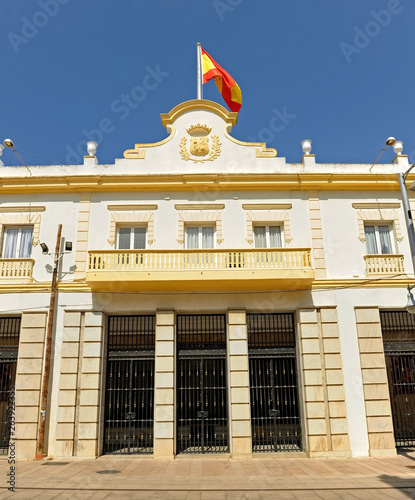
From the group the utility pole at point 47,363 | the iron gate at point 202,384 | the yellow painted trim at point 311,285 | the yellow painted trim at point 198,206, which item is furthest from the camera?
the yellow painted trim at point 198,206

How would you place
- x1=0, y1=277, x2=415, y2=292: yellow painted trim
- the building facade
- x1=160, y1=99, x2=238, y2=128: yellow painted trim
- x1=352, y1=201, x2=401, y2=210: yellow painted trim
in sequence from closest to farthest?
1. the building facade
2. x1=0, y1=277, x2=415, y2=292: yellow painted trim
3. x1=352, y1=201, x2=401, y2=210: yellow painted trim
4. x1=160, y1=99, x2=238, y2=128: yellow painted trim

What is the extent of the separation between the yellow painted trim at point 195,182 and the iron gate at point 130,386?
14.6 feet

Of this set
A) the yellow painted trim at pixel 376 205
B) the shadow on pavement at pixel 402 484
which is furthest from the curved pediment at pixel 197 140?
the shadow on pavement at pixel 402 484

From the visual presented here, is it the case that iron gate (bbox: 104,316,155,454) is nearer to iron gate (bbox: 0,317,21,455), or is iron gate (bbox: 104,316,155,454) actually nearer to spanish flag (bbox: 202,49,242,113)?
iron gate (bbox: 0,317,21,455)

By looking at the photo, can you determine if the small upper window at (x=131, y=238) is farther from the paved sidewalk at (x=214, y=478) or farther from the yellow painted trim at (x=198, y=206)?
the paved sidewalk at (x=214, y=478)

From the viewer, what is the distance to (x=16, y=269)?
13672mm

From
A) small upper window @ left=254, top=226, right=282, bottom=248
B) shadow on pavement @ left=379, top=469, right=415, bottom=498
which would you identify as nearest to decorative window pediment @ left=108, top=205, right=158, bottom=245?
small upper window @ left=254, top=226, right=282, bottom=248

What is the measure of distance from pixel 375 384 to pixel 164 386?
6299 millimetres

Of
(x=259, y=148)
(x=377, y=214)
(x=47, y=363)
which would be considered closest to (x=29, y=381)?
(x=47, y=363)

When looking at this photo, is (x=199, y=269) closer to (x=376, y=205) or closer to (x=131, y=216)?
(x=131, y=216)

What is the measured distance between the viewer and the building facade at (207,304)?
1251 centimetres

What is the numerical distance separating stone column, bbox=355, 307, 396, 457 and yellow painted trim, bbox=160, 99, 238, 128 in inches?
311

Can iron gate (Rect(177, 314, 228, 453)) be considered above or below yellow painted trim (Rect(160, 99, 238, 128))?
below

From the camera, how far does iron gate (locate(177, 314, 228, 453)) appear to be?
1270 centimetres
